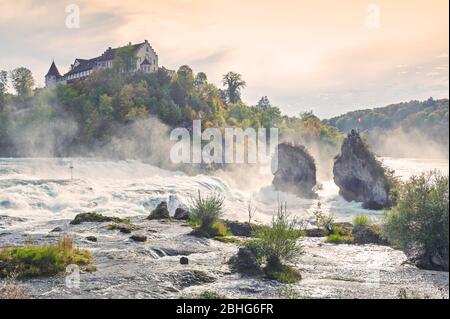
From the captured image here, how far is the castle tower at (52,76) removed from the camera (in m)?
143

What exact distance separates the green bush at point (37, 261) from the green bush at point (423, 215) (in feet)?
46.9

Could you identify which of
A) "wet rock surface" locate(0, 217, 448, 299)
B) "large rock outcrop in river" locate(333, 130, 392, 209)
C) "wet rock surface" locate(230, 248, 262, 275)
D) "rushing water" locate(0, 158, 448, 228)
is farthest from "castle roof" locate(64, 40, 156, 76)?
"wet rock surface" locate(230, 248, 262, 275)

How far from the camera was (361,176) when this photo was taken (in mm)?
64312

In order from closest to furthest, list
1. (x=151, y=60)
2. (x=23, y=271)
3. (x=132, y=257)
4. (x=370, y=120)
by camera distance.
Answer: (x=23, y=271)
(x=132, y=257)
(x=370, y=120)
(x=151, y=60)


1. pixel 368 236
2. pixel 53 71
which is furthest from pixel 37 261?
pixel 53 71

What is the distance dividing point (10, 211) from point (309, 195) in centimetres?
4648

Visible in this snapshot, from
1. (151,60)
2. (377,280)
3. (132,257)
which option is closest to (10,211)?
(132,257)

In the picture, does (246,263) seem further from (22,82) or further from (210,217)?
(22,82)

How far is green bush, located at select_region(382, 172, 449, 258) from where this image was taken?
746 inches

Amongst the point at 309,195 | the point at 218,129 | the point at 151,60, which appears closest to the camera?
the point at 309,195

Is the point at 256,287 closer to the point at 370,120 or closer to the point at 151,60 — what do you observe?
the point at 370,120

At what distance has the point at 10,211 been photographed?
4328cm

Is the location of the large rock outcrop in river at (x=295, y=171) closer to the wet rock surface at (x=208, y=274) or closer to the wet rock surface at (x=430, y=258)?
the wet rock surface at (x=208, y=274)

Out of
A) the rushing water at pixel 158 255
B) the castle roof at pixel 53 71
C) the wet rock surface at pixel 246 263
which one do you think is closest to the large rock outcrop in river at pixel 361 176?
the rushing water at pixel 158 255
